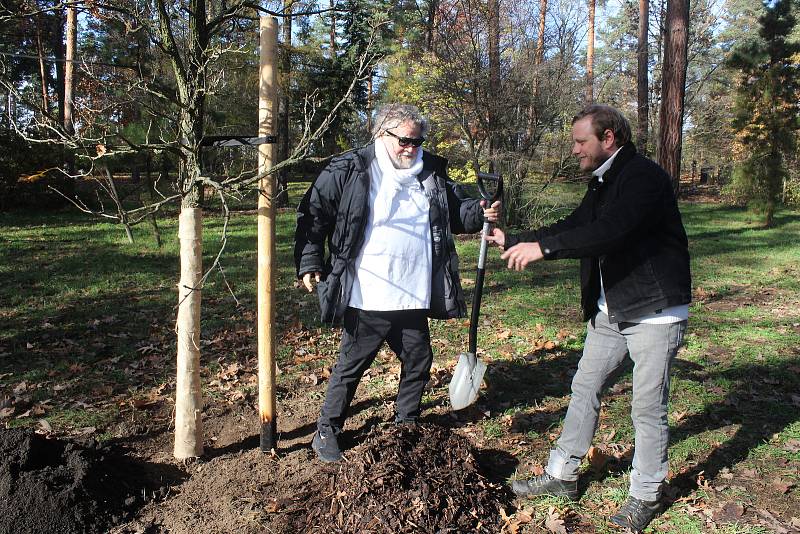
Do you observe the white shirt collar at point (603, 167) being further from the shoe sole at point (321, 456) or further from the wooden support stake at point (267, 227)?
the shoe sole at point (321, 456)

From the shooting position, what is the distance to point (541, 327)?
6496 mm

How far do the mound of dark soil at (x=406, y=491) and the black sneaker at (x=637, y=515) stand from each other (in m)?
0.57

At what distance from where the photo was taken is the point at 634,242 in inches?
109

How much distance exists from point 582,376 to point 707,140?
3288 cm

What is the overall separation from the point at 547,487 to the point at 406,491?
2.70ft

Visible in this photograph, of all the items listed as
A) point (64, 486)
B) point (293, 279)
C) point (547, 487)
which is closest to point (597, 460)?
point (547, 487)

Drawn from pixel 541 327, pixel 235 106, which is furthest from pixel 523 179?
pixel 235 106

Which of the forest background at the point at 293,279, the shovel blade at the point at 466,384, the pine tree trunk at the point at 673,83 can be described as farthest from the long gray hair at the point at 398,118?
the pine tree trunk at the point at 673,83

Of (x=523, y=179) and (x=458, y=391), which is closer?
(x=458, y=391)

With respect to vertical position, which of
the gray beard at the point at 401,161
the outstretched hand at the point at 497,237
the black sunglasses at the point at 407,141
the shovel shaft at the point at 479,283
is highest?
the black sunglasses at the point at 407,141

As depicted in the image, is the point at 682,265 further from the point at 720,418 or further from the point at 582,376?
the point at 720,418

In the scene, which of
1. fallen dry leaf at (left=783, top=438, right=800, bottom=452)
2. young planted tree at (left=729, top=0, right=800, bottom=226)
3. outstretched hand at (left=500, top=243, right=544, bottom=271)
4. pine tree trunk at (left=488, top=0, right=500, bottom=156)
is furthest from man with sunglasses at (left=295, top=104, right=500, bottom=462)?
young planted tree at (left=729, top=0, right=800, bottom=226)

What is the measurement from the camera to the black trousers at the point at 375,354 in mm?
3471

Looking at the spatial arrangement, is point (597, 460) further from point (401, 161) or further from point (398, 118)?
point (398, 118)
